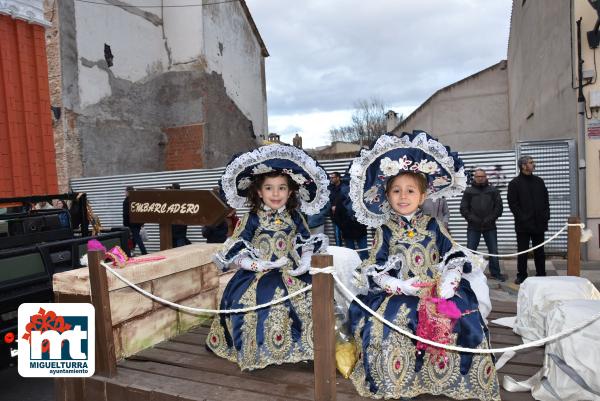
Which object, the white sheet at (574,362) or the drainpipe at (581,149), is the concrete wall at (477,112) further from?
the white sheet at (574,362)

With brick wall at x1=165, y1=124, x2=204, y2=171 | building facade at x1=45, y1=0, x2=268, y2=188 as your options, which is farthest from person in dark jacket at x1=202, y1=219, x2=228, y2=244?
brick wall at x1=165, y1=124, x2=204, y2=171

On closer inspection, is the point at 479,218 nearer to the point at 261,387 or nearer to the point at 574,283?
the point at 574,283

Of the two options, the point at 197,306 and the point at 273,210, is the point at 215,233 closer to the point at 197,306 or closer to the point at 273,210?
the point at 197,306

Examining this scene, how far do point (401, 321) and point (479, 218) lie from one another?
433cm

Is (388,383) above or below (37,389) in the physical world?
above

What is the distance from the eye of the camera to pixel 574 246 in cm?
404

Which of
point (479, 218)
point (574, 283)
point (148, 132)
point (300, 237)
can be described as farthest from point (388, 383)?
point (148, 132)

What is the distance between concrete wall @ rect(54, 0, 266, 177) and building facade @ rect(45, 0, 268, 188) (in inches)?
1.1

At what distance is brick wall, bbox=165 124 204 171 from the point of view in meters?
14.0

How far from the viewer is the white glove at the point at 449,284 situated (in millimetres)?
2699

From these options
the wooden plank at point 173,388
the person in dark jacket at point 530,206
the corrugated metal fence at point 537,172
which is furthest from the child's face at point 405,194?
the corrugated metal fence at point 537,172

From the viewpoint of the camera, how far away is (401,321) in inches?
109

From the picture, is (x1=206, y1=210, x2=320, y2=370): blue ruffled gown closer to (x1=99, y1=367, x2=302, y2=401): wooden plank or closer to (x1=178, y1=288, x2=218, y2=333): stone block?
(x1=99, y1=367, x2=302, y2=401): wooden plank

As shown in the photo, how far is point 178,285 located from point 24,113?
30.3 ft
